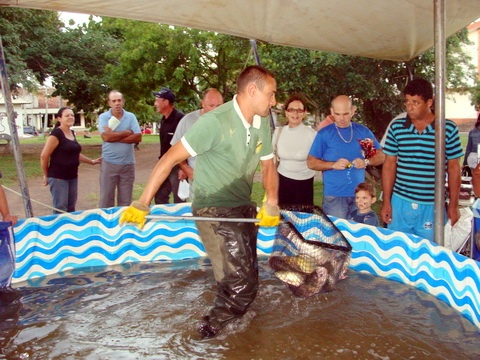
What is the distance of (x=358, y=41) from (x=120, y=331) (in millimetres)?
5136

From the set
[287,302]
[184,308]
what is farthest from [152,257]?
[287,302]

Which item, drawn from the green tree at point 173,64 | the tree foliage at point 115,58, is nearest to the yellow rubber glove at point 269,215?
the tree foliage at point 115,58

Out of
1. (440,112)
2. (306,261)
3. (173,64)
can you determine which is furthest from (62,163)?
(173,64)

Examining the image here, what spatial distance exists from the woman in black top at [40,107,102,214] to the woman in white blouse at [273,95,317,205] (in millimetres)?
2821

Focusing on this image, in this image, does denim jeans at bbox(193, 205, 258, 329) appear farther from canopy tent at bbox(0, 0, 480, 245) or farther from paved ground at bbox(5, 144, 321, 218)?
paved ground at bbox(5, 144, 321, 218)

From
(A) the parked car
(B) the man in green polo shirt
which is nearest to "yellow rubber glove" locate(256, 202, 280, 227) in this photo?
(B) the man in green polo shirt

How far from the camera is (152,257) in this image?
649 centimetres

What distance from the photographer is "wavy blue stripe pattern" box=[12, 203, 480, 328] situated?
182 inches

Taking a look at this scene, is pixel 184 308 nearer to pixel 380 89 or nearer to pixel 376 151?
pixel 376 151

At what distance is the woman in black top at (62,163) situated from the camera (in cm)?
718

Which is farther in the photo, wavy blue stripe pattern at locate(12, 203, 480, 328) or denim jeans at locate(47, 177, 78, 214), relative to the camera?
denim jeans at locate(47, 177, 78, 214)

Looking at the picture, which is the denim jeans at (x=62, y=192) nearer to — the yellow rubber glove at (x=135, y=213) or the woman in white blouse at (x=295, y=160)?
the woman in white blouse at (x=295, y=160)

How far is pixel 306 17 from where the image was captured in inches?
260

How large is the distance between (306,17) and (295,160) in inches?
69.0
